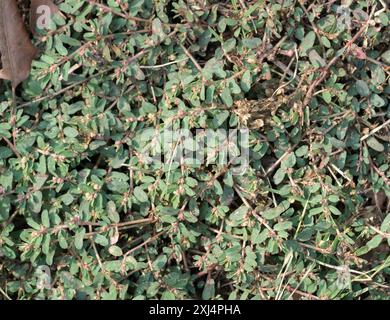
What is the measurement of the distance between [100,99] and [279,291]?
Result: 0.95m

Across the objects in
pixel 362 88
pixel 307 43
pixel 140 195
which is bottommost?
pixel 140 195

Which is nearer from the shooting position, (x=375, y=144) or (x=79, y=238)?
(x=79, y=238)

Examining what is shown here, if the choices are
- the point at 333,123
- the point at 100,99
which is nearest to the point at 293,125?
the point at 333,123

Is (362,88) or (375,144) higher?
(362,88)

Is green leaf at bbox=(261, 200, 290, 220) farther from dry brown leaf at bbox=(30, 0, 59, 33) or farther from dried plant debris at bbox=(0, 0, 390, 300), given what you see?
dry brown leaf at bbox=(30, 0, 59, 33)

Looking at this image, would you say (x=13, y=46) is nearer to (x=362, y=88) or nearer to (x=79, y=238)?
(x=79, y=238)

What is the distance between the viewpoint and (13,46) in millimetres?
2193

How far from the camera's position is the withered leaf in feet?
7.18

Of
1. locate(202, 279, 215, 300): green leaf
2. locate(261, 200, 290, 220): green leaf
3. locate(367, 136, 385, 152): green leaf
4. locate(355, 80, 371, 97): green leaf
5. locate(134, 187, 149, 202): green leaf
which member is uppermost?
locate(355, 80, 371, 97): green leaf

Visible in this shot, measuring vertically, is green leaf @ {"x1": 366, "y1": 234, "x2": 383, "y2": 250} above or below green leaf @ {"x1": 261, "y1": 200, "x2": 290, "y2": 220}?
below

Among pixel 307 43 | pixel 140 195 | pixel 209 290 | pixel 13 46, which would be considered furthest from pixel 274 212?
pixel 13 46

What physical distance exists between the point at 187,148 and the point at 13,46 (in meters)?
0.72

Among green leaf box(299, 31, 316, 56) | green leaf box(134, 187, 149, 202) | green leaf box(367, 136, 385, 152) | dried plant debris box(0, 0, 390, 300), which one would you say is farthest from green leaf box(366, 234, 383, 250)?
green leaf box(134, 187, 149, 202)

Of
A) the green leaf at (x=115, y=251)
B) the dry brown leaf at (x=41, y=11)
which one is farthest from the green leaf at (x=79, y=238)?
the dry brown leaf at (x=41, y=11)
